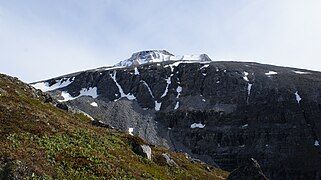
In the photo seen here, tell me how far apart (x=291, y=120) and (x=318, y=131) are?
11469mm

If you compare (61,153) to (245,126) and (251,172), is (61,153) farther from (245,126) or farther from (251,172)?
(245,126)

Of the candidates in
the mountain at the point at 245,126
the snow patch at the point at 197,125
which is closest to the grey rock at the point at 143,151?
the mountain at the point at 245,126

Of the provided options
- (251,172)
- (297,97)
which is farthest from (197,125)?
(251,172)

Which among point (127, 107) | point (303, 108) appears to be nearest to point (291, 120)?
point (303, 108)

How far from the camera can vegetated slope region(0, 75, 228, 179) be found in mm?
29344

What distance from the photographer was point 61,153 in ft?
110

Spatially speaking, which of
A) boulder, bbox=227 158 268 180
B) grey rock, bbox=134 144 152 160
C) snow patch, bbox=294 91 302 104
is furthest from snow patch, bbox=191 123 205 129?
boulder, bbox=227 158 268 180

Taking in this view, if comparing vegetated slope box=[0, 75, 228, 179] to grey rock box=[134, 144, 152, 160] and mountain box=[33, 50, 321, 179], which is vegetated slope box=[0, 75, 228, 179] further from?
mountain box=[33, 50, 321, 179]

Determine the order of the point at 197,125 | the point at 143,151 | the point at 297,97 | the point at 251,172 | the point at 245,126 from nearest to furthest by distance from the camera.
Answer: the point at 251,172
the point at 143,151
the point at 245,126
the point at 197,125
the point at 297,97

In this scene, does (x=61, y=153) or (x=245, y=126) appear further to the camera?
(x=245, y=126)

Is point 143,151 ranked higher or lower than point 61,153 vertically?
lower

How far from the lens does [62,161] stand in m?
32.2

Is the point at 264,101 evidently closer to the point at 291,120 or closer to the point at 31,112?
the point at 291,120

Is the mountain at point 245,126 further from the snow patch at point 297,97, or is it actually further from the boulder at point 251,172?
the boulder at point 251,172
